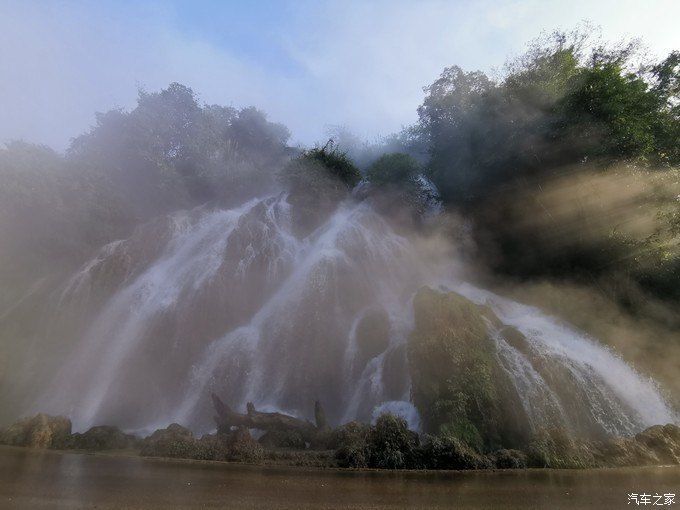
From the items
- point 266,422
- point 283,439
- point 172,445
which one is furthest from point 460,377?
point 172,445

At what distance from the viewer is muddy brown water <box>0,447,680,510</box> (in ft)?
20.3

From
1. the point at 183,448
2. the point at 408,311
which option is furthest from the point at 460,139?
the point at 183,448

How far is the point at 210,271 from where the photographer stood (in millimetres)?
22844

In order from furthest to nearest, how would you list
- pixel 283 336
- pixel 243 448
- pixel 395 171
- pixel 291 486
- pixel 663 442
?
1. pixel 395 171
2. pixel 283 336
3. pixel 663 442
4. pixel 243 448
5. pixel 291 486

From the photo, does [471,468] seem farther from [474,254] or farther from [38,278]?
[38,278]

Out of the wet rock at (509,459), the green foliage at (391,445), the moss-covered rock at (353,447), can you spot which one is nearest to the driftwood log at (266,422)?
the moss-covered rock at (353,447)

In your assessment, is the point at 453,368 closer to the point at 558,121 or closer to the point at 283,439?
the point at 283,439

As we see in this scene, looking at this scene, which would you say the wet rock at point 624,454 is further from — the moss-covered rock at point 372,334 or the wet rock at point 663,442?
the moss-covered rock at point 372,334

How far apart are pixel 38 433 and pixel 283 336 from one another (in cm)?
909

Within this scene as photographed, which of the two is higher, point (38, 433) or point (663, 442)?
point (663, 442)

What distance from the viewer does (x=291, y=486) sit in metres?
7.45

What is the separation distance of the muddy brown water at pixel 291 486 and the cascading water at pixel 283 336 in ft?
15.0

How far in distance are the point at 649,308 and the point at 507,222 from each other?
866 centimetres

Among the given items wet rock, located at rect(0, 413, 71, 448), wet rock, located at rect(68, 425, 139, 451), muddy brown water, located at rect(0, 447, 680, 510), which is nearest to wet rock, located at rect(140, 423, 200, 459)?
muddy brown water, located at rect(0, 447, 680, 510)
